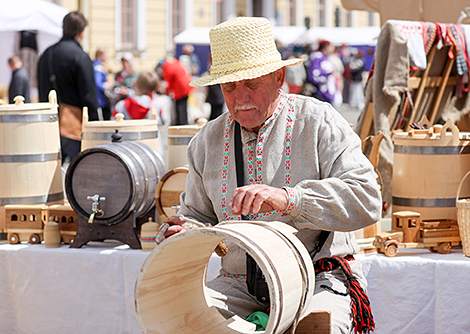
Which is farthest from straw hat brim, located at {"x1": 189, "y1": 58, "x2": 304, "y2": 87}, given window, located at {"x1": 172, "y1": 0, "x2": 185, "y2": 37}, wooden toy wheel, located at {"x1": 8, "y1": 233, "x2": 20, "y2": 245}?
window, located at {"x1": 172, "y1": 0, "x2": 185, "y2": 37}

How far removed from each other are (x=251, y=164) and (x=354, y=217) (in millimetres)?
422

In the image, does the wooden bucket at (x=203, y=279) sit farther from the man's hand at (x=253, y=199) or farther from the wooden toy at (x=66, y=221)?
the wooden toy at (x=66, y=221)

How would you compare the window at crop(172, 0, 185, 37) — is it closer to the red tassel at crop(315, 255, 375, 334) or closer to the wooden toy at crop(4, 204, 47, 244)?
the wooden toy at crop(4, 204, 47, 244)

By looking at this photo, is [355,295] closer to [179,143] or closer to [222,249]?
[222,249]

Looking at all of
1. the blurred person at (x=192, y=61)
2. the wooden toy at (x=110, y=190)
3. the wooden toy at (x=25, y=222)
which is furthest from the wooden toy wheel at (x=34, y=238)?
the blurred person at (x=192, y=61)

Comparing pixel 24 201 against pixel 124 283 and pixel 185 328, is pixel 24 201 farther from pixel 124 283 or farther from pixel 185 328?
pixel 185 328

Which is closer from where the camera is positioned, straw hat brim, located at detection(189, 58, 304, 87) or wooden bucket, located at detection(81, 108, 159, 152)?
straw hat brim, located at detection(189, 58, 304, 87)

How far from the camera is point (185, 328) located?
200 centimetres

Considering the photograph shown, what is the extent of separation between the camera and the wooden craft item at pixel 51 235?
3.31 metres

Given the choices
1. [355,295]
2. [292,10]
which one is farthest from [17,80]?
[292,10]

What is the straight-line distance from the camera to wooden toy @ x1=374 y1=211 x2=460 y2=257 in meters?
2.99

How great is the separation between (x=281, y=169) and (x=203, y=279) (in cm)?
45

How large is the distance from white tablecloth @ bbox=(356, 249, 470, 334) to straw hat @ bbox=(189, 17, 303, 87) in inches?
47.1

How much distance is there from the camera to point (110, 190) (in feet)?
10.5
